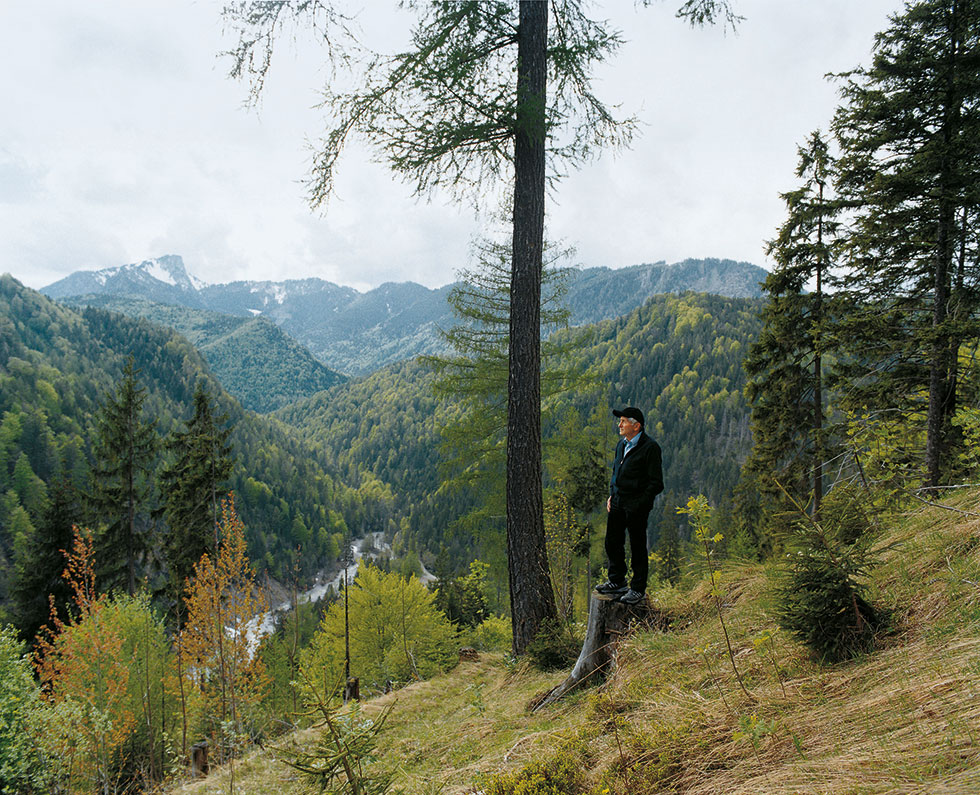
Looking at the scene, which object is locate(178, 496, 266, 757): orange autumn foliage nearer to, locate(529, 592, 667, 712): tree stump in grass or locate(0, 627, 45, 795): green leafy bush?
locate(0, 627, 45, 795): green leafy bush

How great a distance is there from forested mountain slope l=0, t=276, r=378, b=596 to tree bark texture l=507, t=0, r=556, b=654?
46825 mm

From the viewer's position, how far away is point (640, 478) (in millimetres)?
4328

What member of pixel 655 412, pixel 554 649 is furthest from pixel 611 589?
pixel 655 412

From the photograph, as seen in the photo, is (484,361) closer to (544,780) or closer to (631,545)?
(631,545)

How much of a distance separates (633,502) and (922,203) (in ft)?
24.6

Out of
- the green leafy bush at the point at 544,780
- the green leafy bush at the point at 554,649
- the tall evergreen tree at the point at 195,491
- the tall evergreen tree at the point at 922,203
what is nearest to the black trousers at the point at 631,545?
the green leafy bush at the point at 554,649

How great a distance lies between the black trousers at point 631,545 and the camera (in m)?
4.27

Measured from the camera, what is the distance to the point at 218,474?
54.1ft

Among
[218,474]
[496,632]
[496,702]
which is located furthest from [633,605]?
[496,632]

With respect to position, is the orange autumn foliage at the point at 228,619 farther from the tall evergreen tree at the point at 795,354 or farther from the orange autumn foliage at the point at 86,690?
the tall evergreen tree at the point at 795,354

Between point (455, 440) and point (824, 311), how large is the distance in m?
8.38

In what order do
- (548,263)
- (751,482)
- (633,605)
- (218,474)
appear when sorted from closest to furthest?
(633,605), (548,263), (751,482), (218,474)

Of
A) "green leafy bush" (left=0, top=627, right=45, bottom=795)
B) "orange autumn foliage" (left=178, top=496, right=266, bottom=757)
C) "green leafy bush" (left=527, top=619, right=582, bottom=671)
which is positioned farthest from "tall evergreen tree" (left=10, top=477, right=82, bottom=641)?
"green leafy bush" (left=527, top=619, right=582, bottom=671)

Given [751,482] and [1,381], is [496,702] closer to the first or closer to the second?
[751,482]
